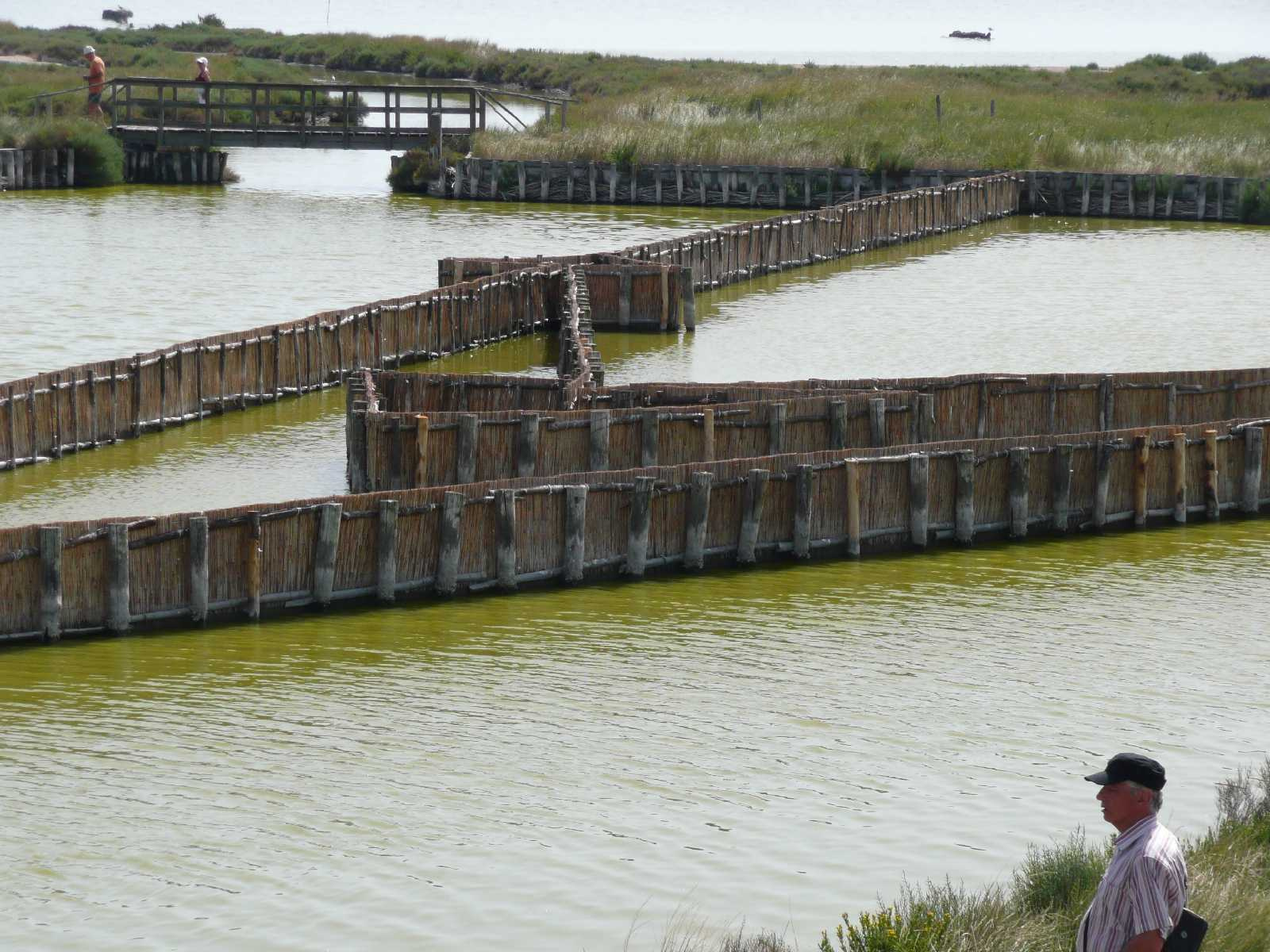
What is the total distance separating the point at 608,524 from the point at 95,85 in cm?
5548

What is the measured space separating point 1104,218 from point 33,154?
3836 centimetres

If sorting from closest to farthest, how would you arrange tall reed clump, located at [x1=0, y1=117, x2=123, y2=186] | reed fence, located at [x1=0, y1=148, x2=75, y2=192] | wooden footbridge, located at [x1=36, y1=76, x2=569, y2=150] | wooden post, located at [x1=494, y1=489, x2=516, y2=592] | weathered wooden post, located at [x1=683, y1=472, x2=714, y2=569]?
wooden post, located at [x1=494, y1=489, x2=516, y2=592], weathered wooden post, located at [x1=683, y1=472, x2=714, y2=569], reed fence, located at [x1=0, y1=148, x2=75, y2=192], tall reed clump, located at [x1=0, y1=117, x2=123, y2=186], wooden footbridge, located at [x1=36, y1=76, x2=569, y2=150]

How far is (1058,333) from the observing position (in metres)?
42.2

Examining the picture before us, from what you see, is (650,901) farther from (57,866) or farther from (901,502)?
(901,502)

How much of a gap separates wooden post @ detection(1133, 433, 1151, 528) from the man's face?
661 inches

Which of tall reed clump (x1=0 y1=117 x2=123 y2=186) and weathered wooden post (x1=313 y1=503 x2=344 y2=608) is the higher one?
tall reed clump (x1=0 y1=117 x2=123 y2=186)

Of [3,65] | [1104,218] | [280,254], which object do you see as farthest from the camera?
[3,65]

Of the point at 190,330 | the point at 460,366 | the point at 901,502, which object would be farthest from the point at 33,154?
the point at 901,502

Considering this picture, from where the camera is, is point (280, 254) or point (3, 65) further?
point (3, 65)

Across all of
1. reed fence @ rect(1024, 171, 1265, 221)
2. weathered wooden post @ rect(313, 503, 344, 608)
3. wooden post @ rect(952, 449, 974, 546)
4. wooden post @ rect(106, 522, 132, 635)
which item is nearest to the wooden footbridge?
reed fence @ rect(1024, 171, 1265, 221)

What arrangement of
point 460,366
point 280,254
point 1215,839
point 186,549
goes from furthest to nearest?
point 280,254
point 460,366
point 186,549
point 1215,839

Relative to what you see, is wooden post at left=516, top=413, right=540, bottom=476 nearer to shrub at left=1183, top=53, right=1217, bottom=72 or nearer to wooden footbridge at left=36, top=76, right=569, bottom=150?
wooden footbridge at left=36, top=76, right=569, bottom=150

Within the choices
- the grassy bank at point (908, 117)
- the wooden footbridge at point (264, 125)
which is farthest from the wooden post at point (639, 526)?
the wooden footbridge at point (264, 125)

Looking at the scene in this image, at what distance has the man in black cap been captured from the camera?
8.90 metres
